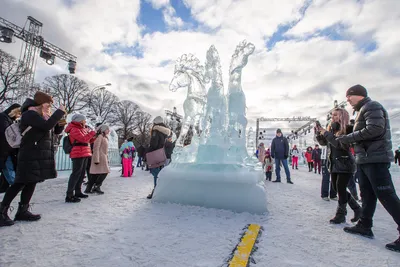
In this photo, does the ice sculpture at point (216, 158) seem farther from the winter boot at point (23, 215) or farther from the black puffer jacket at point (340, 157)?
the winter boot at point (23, 215)

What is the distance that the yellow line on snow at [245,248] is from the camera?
1.78 metres

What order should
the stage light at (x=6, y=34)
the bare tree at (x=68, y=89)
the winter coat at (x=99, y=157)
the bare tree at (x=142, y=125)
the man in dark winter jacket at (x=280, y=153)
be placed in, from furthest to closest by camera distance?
the bare tree at (x=142, y=125) → the bare tree at (x=68, y=89) → the stage light at (x=6, y=34) → the man in dark winter jacket at (x=280, y=153) → the winter coat at (x=99, y=157)

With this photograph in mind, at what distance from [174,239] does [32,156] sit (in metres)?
2.01

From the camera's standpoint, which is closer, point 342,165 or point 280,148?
point 342,165

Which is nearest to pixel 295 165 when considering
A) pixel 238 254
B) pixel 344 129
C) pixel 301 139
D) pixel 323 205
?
pixel 323 205

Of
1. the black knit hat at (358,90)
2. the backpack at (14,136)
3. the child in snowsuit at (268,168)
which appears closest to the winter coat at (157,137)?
the backpack at (14,136)

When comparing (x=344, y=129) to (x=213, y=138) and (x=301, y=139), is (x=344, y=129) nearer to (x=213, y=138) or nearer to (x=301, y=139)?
(x=213, y=138)

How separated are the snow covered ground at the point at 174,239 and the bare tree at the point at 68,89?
3485cm

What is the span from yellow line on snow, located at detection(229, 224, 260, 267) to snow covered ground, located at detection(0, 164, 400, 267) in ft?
0.27

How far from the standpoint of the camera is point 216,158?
154 inches

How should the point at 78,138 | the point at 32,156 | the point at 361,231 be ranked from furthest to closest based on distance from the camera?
1. the point at 78,138
2. the point at 32,156
3. the point at 361,231

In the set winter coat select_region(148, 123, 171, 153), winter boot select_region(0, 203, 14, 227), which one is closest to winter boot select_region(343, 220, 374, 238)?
winter coat select_region(148, 123, 171, 153)

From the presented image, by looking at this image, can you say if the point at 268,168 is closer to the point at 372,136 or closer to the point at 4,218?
the point at 372,136

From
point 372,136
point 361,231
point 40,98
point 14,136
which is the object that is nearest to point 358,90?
point 372,136
